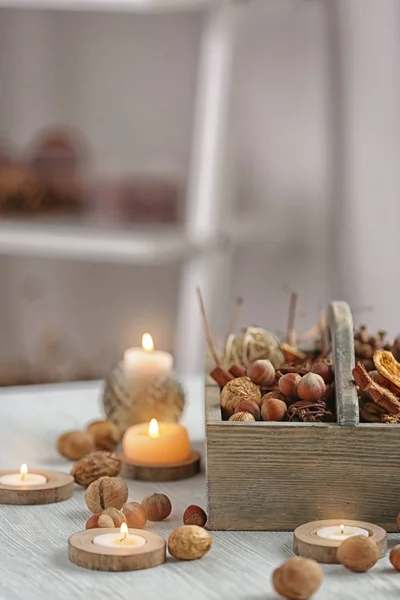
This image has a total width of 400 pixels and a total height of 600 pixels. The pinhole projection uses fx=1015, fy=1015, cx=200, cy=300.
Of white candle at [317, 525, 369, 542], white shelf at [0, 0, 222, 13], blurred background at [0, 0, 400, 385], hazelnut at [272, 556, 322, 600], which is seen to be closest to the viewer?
hazelnut at [272, 556, 322, 600]

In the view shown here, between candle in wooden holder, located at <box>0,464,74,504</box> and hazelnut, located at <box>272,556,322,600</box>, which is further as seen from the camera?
candle in wooden holder, located at <box>0,464,74,504</box>

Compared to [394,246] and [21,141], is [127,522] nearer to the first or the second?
[394,246]

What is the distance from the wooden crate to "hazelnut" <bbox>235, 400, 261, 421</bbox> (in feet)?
0.14

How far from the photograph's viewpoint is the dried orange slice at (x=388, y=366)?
97 cm

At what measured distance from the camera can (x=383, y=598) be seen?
775 millimetres

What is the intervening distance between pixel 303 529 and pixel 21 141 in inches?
97.3

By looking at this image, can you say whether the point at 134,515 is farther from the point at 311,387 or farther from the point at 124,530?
the point at 311,387

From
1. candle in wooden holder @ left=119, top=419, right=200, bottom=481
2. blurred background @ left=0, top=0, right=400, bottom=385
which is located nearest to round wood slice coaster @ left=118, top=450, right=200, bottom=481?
candle in wooden holder @ left=119, top=419, right=200, bottom=481

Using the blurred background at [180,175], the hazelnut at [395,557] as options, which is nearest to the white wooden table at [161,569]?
the hazelnut at [395,557]

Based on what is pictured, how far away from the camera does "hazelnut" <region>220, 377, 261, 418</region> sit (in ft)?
3.24

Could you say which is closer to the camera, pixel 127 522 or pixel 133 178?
pixel 127 522

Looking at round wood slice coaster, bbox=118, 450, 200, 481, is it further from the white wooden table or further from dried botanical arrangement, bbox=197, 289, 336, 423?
dried botanical arrangement, bbox=197, 289, 336, 423

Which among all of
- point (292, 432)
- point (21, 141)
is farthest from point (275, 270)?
point (292, 432)

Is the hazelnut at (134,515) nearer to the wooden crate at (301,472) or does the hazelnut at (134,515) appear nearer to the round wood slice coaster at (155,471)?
the wooden crate at (301,472)
